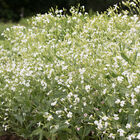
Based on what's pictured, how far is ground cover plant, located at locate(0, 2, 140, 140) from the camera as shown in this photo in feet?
9.24

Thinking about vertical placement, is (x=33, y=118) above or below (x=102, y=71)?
below

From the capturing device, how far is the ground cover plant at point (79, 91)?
9.24 ft

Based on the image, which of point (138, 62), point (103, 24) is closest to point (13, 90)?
point (138, 62)

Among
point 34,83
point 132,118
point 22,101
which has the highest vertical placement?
point 34,83

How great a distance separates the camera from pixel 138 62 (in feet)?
10.0

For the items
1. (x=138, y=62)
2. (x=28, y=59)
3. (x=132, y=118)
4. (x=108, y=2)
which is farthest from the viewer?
(x=108, y=2)

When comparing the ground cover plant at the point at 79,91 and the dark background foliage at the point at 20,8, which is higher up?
the dark background foliage at the point at 20,8

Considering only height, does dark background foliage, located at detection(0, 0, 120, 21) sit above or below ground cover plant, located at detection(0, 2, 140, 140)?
above

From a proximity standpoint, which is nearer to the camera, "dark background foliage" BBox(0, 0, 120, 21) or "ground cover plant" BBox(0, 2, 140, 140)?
"ground cover plant" BBox(0, 2, 140, 140)

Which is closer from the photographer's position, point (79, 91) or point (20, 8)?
point (79, 91)

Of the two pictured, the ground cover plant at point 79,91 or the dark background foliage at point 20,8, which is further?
the dark background foliage at point 20,8

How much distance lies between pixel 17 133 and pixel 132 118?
165 cm

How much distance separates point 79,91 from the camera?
10.2ft

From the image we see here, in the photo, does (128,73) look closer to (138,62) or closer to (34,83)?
(138,62)
